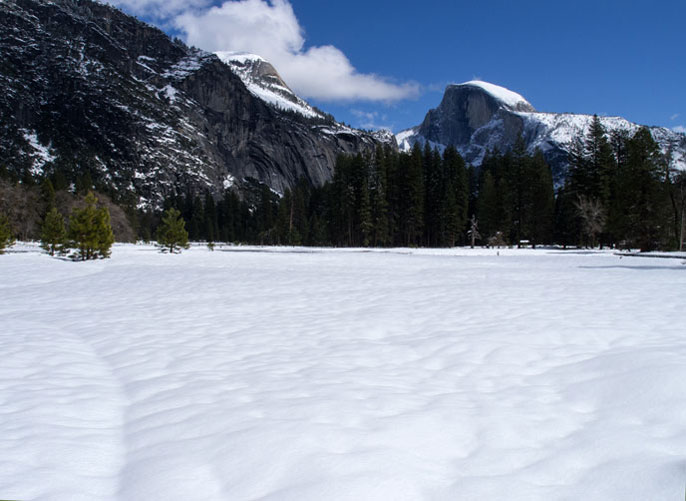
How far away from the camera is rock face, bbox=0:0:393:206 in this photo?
133 metres

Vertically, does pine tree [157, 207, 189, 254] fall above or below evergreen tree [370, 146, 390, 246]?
below

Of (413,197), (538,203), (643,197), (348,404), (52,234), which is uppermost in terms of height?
(413,197)

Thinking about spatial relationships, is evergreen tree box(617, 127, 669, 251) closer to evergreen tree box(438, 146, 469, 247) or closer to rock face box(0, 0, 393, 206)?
evergreen tree box(438, 146, 469, 247)

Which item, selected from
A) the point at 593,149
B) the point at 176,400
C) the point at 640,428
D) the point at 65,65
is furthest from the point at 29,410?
the point at 65,65

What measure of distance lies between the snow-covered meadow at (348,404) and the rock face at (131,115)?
128251 mm

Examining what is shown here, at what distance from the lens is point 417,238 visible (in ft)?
188

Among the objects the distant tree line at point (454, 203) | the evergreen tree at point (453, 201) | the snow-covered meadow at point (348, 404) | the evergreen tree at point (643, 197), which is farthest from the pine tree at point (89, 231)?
the evergreen tree at point (453, 201)

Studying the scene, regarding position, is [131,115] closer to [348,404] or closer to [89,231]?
[89,231]

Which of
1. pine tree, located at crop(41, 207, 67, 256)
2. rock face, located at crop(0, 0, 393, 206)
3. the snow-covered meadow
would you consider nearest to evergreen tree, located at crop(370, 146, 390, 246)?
pine tree, located at crop(41, 207, 67, 256)

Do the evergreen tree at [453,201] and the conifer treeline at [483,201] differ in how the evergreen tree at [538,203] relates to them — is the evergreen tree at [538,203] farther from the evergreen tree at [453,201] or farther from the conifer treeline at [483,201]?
the evergreen tree at [453,201]

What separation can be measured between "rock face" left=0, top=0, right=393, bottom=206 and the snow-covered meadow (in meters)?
128

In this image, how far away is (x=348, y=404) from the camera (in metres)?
3.09

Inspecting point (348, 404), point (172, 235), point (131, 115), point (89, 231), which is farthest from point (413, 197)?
point (131, 115)

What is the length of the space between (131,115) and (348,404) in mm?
170339
